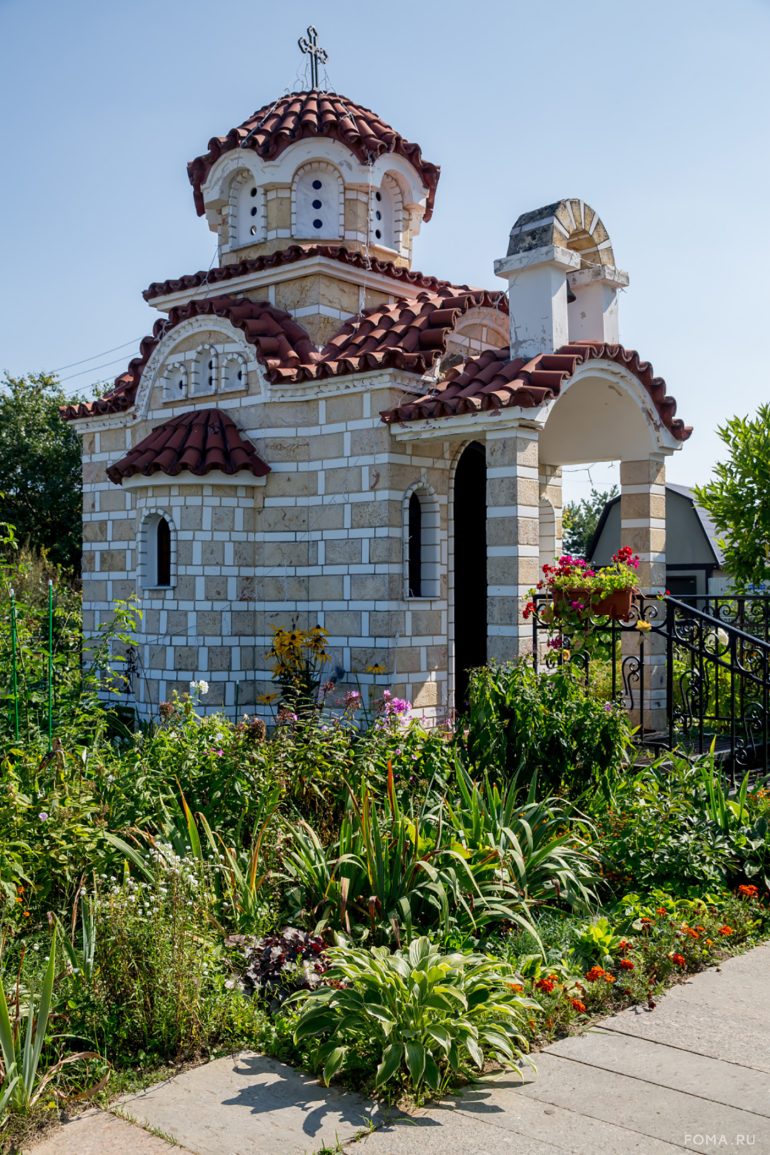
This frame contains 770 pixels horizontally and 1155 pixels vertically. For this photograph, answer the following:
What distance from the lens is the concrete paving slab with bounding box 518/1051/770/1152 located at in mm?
3877

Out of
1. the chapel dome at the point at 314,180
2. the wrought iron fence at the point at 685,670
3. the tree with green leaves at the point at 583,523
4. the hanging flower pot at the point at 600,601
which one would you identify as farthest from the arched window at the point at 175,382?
the tree with green leaves at the point at 583,523

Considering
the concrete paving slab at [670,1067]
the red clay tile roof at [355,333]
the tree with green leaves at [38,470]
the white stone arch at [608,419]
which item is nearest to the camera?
the concrete paving slab at [670,1067]

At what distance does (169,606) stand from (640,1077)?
9341mm

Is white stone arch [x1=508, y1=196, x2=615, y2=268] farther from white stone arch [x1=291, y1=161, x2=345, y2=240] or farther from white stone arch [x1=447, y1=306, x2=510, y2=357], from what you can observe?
white stone arch [x1=291, y1=161, x2=345, y2=240]

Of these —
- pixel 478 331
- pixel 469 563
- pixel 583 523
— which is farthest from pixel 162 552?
pixel 583 523

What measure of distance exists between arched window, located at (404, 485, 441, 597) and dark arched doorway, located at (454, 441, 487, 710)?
783 mm

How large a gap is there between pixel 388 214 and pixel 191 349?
3466 millimetres

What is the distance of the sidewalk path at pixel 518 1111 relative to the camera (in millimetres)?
3840

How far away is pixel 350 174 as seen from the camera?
1397cm

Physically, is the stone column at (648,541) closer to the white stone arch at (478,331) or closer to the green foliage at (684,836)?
the white stone arch at (478,331)

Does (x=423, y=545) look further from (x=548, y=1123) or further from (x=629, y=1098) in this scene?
(x=548, y=1123)

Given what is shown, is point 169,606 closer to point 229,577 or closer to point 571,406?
point 229,577

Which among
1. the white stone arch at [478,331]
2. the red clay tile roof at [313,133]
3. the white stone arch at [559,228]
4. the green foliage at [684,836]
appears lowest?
the green foliage at [684,836]

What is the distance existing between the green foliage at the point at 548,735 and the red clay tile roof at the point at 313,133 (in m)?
8.92
